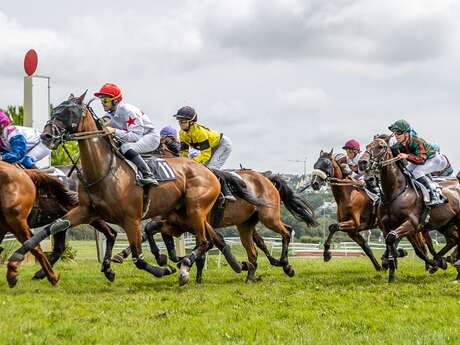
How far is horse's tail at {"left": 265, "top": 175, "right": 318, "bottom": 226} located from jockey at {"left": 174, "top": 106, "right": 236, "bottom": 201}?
2.31 meters

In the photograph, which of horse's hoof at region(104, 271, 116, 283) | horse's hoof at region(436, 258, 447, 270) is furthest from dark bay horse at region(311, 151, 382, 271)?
horse's hoof at region(104, 271, 116, 283)

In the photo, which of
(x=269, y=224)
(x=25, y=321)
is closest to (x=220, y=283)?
(x=269, y=224)

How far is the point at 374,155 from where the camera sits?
11.6 metres

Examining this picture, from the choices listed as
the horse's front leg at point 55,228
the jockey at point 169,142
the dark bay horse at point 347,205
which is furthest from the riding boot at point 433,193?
the horse's front leg at point 55,228

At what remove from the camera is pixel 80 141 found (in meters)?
9.76

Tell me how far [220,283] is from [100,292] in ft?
7.88

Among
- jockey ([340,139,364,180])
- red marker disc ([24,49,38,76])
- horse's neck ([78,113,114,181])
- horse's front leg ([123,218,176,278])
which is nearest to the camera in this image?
horse's neck ([78,113,114,181])

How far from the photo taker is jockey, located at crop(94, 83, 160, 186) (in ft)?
A: 33.3

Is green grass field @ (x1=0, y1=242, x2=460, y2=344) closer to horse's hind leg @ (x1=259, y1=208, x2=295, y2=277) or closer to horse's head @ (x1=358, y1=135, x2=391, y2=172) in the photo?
horse's hind leg @ (x1=259, y1=208, x2=295, y2=277)

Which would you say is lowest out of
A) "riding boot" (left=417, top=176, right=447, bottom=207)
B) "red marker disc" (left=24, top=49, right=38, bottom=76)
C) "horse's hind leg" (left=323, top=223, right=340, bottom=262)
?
"horse's hind leg" (left=323, top=223, right=340, bottom=262)

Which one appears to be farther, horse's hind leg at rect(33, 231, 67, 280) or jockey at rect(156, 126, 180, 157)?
jockey at rect(156, 126, 180, 157)

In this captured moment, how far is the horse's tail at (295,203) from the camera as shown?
14.7 meters

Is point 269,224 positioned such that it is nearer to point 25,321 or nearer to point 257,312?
point 257,312

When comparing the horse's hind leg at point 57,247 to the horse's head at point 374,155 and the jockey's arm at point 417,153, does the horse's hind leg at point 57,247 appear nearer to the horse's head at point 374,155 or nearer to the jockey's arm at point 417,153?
the horse's head at point 374,155
